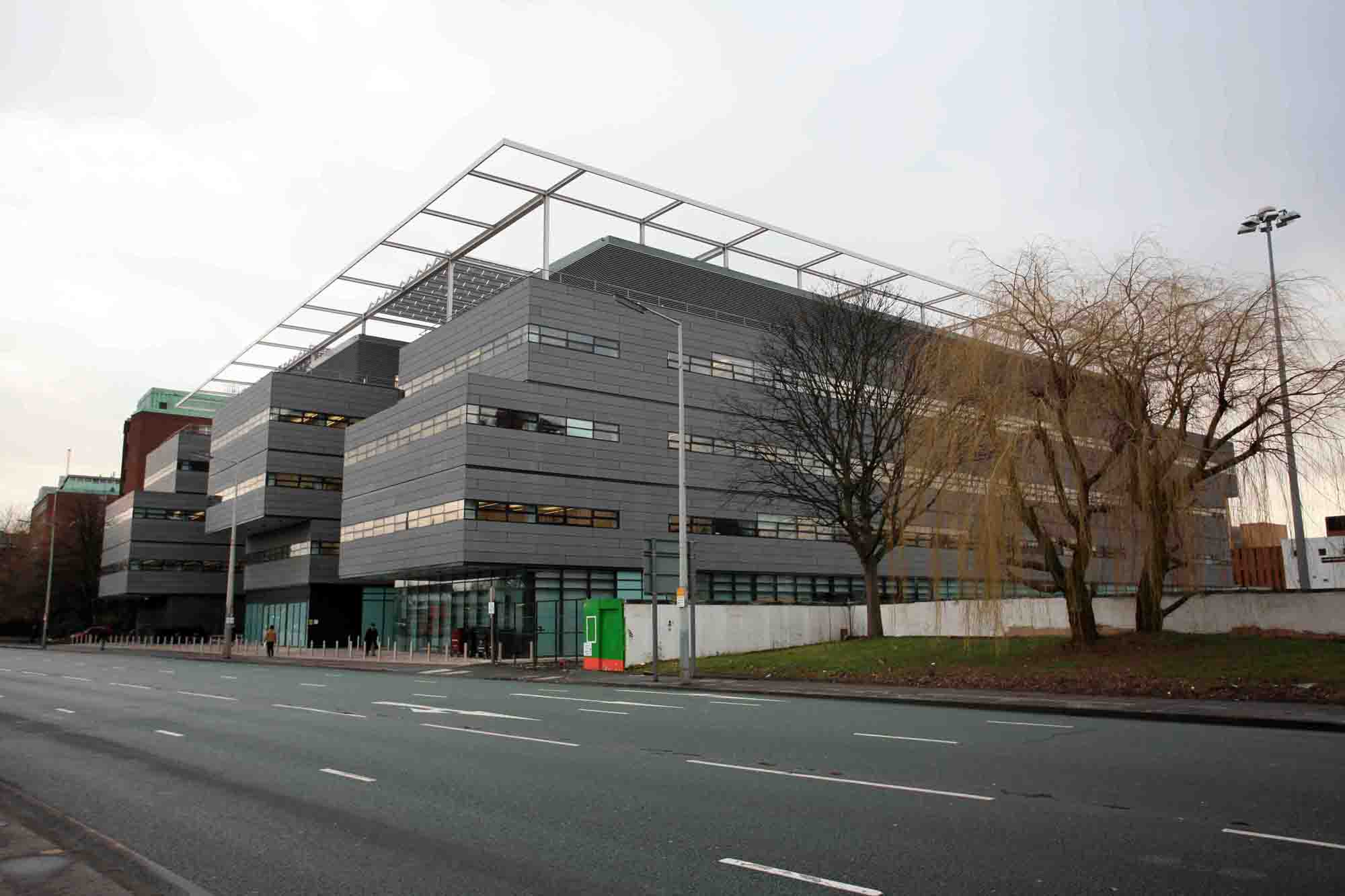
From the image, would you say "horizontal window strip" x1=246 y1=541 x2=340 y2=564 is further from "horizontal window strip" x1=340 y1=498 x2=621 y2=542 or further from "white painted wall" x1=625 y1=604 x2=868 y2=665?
"white painted wall" x1=625 y1=604 x2=868 y2=665

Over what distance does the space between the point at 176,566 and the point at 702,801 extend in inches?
3700

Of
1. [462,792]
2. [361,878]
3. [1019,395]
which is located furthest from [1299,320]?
[361,878]

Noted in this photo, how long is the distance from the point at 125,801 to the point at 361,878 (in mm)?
4373

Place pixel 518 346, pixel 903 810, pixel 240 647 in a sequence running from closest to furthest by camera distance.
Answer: pixel 903 810, pixel 518 346, pixel 240 647

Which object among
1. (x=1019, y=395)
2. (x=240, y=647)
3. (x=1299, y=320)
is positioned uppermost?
(x=1299, y=320)

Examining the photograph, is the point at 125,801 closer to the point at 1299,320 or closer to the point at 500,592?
the point at 1299,320

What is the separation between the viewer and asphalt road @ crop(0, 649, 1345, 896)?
638 centimetres

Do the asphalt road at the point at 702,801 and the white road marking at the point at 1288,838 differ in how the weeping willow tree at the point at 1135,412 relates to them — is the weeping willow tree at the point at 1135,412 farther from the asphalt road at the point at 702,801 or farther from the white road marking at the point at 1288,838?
the white road marking at the point at 1288,838

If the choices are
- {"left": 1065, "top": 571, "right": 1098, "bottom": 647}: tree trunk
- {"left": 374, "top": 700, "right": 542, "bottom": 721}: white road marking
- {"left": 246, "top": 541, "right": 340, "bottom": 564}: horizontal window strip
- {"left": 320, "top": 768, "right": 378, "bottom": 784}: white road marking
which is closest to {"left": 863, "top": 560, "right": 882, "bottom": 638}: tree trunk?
{"left": 1065, "top": 571, "right": 1098, "bottom": 647}: tree trunk

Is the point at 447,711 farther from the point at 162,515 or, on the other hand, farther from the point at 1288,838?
the point at 162,515

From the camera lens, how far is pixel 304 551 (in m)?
69.4

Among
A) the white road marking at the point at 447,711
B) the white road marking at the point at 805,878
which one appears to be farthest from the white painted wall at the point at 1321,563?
the white road marking at the point at 805,878

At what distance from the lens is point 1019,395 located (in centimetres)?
2228

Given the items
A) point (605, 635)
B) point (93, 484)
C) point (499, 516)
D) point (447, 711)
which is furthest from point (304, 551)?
point (93, 484)
